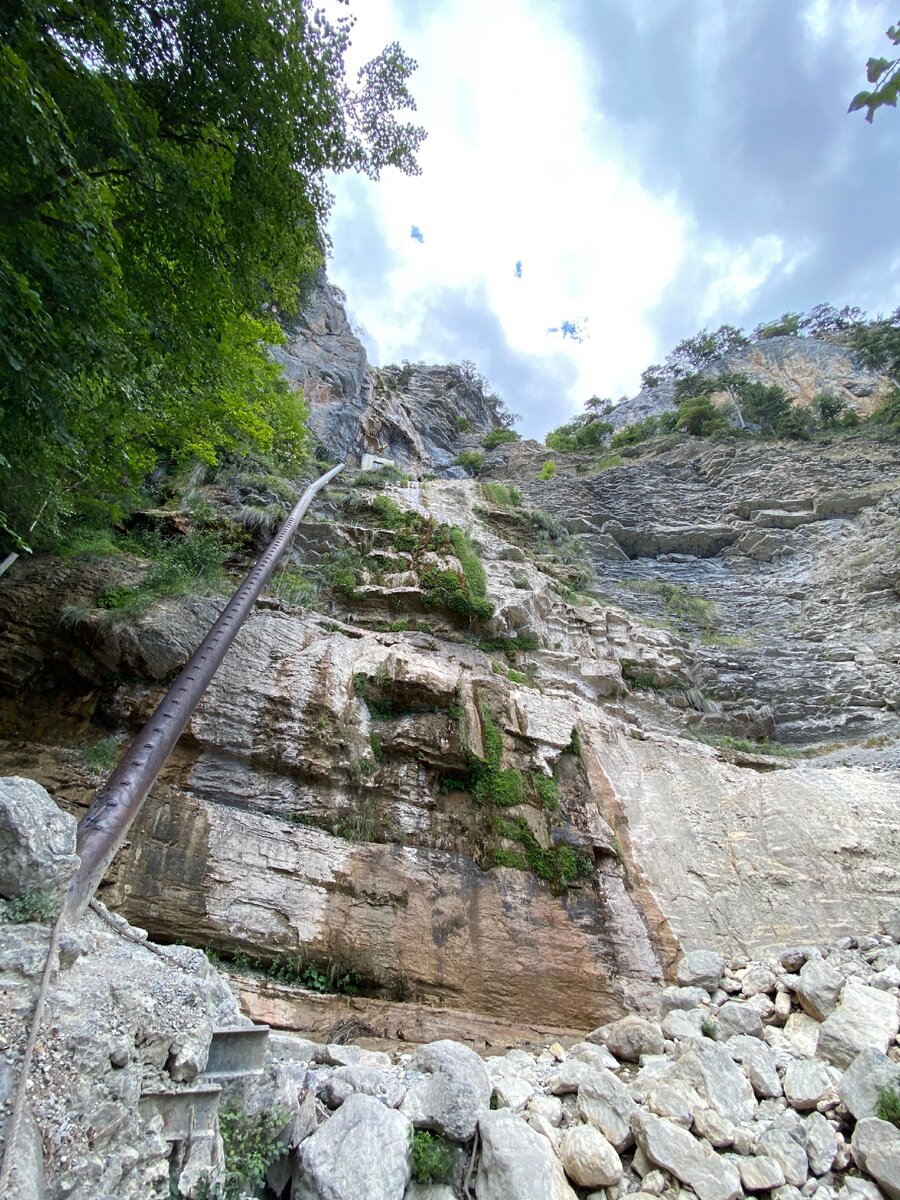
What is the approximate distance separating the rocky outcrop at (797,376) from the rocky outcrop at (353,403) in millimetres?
16879

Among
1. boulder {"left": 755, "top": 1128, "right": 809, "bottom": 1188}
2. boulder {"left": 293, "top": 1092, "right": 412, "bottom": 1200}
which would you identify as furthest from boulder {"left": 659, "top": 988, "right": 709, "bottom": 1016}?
boulder {"left": 293, "top": 1092, "right": 412, "bottom": 1200}

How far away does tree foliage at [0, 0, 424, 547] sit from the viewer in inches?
167

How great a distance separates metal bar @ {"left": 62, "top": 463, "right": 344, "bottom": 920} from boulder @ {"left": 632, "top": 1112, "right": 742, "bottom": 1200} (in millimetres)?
4322

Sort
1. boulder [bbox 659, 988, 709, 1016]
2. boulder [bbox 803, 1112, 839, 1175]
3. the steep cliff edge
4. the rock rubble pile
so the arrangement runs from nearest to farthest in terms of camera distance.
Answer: the rock rubble pile, boulder [bbox 803, 1112, 839, 1175], boulder [bbox 659, 988, 709, 1016], the steep cliff edge

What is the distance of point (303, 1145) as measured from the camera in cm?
361

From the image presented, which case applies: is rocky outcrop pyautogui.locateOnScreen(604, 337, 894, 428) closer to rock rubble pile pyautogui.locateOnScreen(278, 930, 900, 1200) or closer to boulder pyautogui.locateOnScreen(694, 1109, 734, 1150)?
rock rubble pile pyautogui.locateOnScreen(278, 930, 900, 1200)

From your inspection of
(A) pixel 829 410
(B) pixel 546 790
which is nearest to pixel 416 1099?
(B) pixel 546 790

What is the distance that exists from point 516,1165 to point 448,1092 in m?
0.61

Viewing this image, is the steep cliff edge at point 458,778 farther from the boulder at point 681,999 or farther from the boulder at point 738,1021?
the boulder at point 738,1021

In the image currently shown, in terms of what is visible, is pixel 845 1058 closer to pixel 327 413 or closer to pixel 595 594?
pixel 595 594

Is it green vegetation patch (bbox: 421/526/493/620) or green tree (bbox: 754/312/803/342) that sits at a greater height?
green tree (bbox: 754/312/803/342)

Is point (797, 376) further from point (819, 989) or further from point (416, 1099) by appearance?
point (416, 1099)

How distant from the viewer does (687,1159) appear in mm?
3957

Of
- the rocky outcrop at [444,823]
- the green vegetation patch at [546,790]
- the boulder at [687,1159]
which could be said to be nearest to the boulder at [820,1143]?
the boulder at [687,1159]
